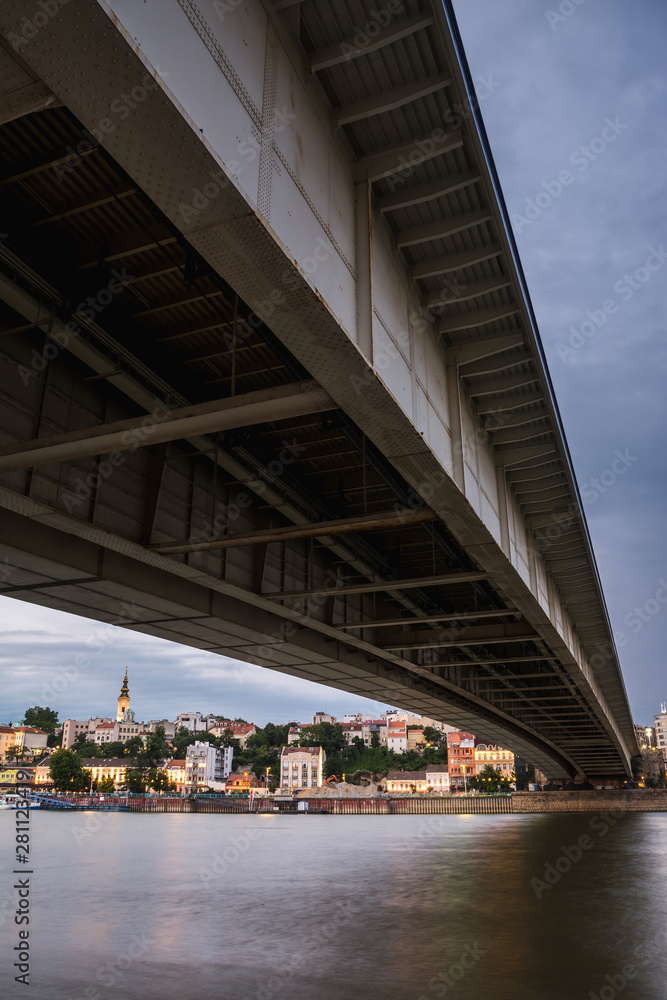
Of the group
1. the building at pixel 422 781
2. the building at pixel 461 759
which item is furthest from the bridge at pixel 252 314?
the building at pixel 422 781

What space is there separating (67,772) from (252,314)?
553ft

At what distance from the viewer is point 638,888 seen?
19.3 meters

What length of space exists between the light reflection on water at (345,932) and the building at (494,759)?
158825 millimetres

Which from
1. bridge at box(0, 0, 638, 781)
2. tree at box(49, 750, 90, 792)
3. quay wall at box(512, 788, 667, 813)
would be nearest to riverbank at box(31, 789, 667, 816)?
quay wall at box(512, 788, 667, 813)

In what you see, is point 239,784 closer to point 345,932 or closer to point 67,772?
point 67,772

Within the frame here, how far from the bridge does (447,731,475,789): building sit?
17161 centimetres

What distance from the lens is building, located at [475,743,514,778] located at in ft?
571

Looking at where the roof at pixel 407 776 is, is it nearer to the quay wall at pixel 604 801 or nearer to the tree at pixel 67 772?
the tree at pixel 67 772

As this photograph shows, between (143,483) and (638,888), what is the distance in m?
17.4

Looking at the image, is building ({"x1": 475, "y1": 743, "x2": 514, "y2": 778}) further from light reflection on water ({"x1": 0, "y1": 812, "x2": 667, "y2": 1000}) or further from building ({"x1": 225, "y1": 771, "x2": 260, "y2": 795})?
light reflection on water ({"x1": 0, "y1": 812, "x2": 667, "y2": 1000})

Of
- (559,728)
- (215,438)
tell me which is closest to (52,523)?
(215,438)

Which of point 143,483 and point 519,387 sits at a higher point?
point 519,387

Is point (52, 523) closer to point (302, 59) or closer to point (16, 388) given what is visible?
point (16, 388)

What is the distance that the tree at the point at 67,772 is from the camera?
154 m
